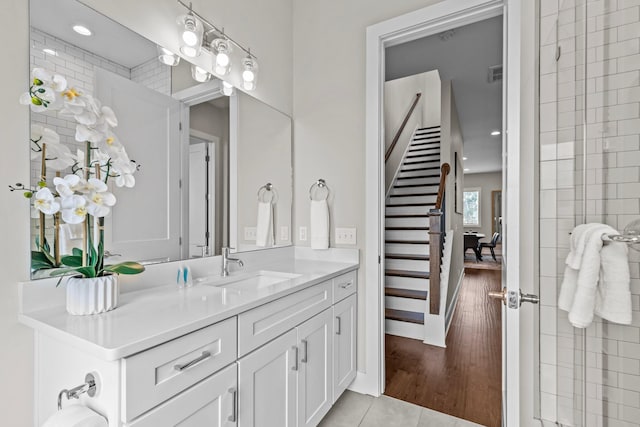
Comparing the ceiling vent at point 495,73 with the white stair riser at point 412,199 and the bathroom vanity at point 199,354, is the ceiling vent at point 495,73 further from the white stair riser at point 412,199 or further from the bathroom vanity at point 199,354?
the bathroom vanity at point 199,354

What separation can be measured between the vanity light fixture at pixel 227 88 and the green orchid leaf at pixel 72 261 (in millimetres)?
1183

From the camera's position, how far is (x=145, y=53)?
53.9 inches

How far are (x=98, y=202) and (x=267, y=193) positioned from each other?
1271mm

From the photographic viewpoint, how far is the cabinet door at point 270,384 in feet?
3.65

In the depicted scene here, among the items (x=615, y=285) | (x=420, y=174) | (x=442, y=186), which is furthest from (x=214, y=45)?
(x=420, y=174)

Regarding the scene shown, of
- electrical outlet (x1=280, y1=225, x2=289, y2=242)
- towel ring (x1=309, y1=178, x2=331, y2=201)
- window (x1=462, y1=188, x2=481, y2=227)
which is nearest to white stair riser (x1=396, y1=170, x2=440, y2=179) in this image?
towel ring (x1=309, y1=178, x2=331, y2=201)

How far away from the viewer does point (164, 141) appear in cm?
148

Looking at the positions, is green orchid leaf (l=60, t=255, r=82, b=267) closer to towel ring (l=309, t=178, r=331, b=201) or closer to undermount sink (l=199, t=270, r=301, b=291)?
undermount sink (l=199, t=270, r=301, b=291)

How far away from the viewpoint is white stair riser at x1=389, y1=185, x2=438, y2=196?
470 centimetres

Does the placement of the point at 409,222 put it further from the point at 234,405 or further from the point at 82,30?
the point at 82,30

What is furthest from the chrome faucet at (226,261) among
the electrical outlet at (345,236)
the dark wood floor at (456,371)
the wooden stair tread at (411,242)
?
the wooden stair tread at (411,242)

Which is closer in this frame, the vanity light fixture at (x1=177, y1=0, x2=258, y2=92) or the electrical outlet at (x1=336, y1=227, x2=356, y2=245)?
the vanity light fixture at (x1=177, y1=0, x2=258, y2=92)

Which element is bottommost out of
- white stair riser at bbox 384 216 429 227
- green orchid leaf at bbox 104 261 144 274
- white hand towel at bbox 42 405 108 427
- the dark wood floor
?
the dark wood floor

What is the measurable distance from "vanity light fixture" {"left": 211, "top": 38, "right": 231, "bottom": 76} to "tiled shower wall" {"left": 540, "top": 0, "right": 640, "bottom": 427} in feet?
4.96
